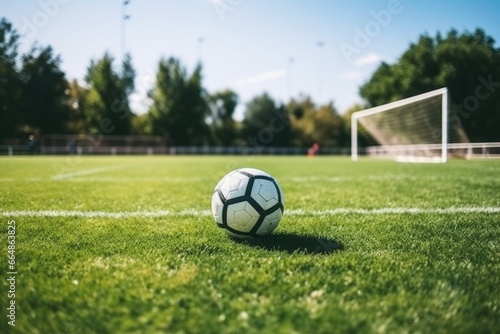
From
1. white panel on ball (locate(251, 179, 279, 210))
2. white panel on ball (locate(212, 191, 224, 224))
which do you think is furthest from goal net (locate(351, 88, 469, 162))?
white panel on ball (locate(212, 191, 224, 224))

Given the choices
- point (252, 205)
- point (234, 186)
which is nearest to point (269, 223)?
point (252, 205)

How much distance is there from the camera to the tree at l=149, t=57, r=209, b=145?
2058 inches

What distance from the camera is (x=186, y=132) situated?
53531 millimetres

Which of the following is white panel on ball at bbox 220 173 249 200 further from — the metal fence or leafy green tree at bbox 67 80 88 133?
leafy green tree at bbox 67 80 88 133

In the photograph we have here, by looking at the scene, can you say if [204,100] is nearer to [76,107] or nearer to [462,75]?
[76,107]

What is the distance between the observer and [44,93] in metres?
44.5

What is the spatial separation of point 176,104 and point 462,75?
1481 inches

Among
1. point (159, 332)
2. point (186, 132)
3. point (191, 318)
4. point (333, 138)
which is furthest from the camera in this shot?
point (333, 138)

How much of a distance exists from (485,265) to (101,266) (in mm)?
2988

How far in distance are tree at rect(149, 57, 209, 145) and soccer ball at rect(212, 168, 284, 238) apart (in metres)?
49.9

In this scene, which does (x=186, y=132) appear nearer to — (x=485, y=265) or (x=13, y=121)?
(x=13, y=121)

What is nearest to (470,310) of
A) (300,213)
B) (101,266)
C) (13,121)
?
(101,266)

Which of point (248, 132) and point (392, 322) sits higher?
point (248, 132)

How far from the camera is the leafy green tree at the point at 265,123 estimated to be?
5722 cm
